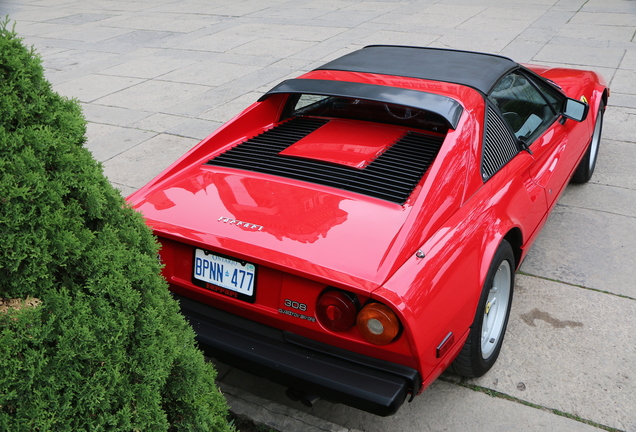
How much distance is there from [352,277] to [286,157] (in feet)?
3.83

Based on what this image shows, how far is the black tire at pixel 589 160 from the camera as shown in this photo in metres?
5.26

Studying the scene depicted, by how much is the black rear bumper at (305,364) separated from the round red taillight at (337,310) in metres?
0.14

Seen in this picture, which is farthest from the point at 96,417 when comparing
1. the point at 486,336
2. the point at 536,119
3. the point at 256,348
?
the point at 536,119

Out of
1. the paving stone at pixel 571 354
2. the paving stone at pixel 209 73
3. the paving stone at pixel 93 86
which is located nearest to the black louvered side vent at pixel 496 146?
the paving stone at pixel 571 354

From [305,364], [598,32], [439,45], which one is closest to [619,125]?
[439,45]

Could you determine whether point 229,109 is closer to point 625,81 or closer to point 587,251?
Result: point 587,251

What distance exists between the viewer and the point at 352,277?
8.01 feet

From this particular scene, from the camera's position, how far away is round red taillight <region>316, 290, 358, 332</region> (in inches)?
97.3

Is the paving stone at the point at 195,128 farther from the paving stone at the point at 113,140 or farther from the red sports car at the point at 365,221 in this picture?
the red sports car at the point at 365,221

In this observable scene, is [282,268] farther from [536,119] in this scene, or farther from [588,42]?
[588,42]

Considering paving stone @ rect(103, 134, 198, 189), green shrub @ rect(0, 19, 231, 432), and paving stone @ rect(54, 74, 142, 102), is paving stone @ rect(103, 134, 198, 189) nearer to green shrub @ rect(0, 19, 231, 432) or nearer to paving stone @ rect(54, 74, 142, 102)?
paving stone @ rect(54, 74, 142, 102)

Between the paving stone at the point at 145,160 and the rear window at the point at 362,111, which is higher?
the rear window at the point at 362,111

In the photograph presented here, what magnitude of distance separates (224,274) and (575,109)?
2757mm

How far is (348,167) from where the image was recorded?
3.22 meters
